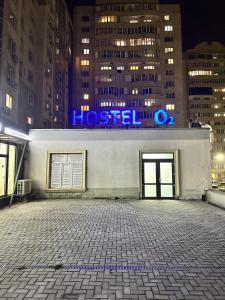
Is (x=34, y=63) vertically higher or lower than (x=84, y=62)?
lower

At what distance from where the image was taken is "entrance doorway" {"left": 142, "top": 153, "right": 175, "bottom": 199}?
15.1 metres

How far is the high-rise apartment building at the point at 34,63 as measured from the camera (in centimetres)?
3828

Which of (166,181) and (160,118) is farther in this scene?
(160,118)

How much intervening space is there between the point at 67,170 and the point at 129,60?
68.7m

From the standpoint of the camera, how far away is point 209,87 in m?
107

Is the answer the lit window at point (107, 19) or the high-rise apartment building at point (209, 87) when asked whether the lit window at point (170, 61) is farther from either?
the high-rise apartment building at point (209, 87)

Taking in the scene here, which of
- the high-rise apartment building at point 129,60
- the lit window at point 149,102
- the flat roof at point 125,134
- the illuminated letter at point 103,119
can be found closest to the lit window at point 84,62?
the high-rise apartment building at point 129,60

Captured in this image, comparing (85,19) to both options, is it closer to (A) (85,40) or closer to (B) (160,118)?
(A) (85,40)

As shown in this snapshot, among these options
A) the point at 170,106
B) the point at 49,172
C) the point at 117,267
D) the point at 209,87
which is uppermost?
the point at 209,87

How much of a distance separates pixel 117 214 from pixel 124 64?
72.4 metres

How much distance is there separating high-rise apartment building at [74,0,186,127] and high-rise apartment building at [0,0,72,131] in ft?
23.2

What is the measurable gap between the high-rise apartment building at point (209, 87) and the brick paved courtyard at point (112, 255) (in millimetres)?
98438

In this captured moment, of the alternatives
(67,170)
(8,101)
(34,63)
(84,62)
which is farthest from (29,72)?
(67,170)

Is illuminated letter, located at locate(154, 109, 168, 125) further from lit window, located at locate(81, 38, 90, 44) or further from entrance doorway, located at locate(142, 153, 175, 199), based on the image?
lit window, located at locate(81, 38, 90, 44)
